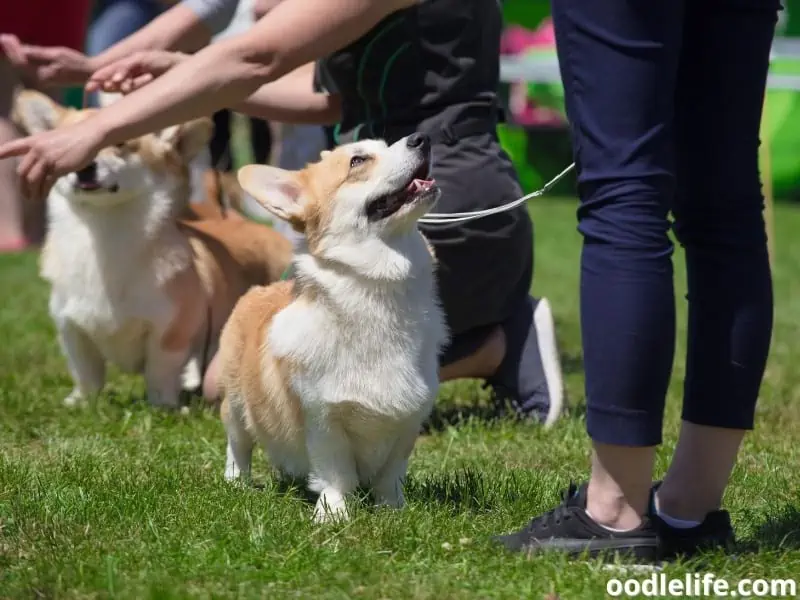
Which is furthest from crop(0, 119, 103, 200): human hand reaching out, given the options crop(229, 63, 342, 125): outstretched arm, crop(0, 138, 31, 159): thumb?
crop(229, 63, 342, 125): outstretched arm

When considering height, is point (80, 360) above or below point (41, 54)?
below

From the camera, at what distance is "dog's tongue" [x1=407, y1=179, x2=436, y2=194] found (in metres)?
2.54

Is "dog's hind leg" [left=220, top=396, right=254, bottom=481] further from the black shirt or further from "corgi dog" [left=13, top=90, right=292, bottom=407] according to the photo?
"corgi dog" [left=13, top=90, right=292, bottom=407]

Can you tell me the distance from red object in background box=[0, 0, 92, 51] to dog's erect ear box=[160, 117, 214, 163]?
353cm

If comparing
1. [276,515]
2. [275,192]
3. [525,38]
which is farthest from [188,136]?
[525,38]

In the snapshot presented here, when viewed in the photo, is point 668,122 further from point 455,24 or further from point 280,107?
point 280,107

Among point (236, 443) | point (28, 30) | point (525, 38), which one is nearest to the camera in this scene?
point (236, 443)

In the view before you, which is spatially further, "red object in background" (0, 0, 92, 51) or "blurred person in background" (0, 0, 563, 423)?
"red object in background" (0, 0, 92, 51)

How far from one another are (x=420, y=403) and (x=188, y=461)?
2.68ft

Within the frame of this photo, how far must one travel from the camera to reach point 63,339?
412cm

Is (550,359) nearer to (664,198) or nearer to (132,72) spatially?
(132,72)

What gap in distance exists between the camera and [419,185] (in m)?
2.57

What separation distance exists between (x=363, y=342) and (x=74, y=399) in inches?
71.7

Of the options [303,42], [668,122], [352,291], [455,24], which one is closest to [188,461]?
[352,291]
